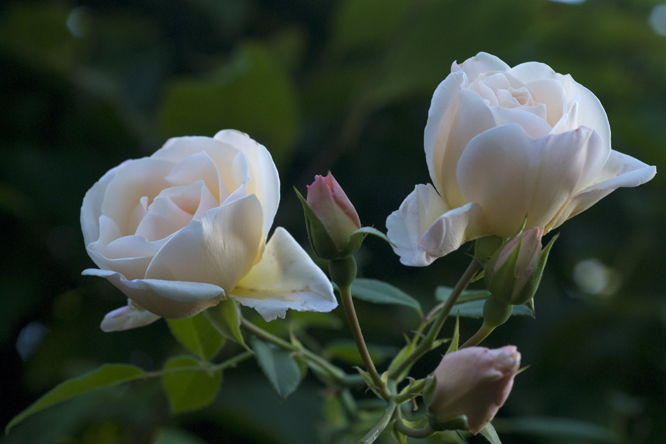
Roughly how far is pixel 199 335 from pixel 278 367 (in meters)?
0.08

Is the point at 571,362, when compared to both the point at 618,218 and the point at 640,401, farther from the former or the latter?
the point at 618,218

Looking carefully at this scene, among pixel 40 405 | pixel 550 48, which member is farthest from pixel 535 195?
pixel 550 48

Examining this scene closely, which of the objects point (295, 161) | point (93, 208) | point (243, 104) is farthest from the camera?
point (295, 161)

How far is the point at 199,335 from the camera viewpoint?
0.50m

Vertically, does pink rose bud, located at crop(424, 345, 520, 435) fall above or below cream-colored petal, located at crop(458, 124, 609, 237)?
below

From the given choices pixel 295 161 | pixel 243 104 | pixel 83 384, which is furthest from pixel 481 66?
pixel 295 161

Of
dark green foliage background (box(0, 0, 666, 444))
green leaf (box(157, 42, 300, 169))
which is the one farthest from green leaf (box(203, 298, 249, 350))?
green leaf (box(157, 42, 300, 169))

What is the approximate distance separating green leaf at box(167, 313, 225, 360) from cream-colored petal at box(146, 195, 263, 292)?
0.12 meters

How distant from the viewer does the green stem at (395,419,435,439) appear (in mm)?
359

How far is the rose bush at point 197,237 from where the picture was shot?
353mm

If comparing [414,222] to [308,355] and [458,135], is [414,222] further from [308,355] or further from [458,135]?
[308,355]

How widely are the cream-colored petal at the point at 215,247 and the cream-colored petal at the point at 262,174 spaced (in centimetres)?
1

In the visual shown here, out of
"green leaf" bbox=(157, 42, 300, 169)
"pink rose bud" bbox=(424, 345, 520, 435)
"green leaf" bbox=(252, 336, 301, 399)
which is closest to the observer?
"pink rose bud" bbox=(424, 345, 520, 435)

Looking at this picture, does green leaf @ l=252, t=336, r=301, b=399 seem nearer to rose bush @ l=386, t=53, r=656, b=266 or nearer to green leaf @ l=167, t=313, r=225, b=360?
green leaf @ l=167, t=313, r=225, b=360
